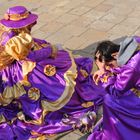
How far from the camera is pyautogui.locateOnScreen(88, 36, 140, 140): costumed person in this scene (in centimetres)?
321

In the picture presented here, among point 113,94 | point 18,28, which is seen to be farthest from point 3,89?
point 113,94

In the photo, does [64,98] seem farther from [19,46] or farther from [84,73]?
[19,46]

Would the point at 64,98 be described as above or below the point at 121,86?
below

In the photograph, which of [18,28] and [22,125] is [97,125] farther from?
[18,28]

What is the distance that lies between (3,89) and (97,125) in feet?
3.51

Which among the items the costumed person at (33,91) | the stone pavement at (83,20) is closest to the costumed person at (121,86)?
the costumed person at (33,91)

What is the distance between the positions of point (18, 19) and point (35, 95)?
0.83m

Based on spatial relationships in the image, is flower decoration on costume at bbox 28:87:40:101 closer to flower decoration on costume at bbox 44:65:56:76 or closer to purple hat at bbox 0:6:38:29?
flower decoration on costume at bbox 44:65:56:76

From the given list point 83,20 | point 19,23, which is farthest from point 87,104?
point 83,20

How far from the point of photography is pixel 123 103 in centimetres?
338

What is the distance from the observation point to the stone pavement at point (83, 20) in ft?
19.2

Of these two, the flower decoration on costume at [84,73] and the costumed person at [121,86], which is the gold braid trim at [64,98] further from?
the costumed person at [121,86]

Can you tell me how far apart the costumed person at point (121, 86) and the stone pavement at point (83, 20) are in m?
2.03

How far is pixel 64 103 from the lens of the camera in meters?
4.04
